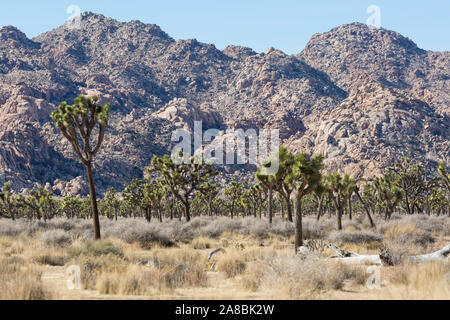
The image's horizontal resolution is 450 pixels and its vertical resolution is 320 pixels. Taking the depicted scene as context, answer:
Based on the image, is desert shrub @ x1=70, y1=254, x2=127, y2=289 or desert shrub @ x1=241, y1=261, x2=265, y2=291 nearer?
desert shrub @ x1=241, y1=261, x2=265, y2=291

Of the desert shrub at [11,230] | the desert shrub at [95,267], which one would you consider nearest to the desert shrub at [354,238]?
the desert shrub at [95,267]

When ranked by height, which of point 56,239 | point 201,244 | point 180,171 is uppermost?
point 180,171

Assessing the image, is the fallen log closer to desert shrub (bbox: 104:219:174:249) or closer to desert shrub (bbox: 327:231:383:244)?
desert shrub (bbox: 327:231:383:244)

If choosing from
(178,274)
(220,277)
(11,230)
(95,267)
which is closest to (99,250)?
(95,267)

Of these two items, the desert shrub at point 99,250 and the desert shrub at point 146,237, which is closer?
the desert shrub at point 99,250

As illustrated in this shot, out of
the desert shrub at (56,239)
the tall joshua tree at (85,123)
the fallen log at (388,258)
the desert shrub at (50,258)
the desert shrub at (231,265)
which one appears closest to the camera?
the desert shrub at (231,265)

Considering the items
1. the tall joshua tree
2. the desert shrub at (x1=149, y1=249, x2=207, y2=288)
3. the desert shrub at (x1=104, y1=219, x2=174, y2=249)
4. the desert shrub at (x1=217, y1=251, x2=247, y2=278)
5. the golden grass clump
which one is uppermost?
the tall joshua tree

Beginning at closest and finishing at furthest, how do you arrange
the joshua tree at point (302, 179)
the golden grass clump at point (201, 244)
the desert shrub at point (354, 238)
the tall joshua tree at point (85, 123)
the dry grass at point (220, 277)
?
the dry grass at point (220, 277) → the joshua tree at point (302, 179) → the tall joshua tree at point (85, 123) → the golden grass clump at point (201, 244) → the desert shrub at point (354, 238)

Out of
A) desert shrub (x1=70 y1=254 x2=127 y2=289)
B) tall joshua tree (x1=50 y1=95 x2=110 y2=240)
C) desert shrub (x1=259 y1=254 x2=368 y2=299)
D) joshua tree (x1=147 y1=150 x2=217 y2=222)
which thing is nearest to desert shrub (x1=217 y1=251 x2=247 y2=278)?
desert shrub (x1=259 y1=254 x2=368 y2=299)

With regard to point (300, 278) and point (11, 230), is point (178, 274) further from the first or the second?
point (11, 230)

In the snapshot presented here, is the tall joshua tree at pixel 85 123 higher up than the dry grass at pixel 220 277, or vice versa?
the tall joshua tree at pixel 85 123

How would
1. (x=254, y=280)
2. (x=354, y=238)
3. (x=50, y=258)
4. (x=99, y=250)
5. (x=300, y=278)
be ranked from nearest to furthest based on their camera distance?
(x=300, y=278) < (x=254, y=280) < (x=99, y=250) < (x=50, y=258) < (x=354, y=238)

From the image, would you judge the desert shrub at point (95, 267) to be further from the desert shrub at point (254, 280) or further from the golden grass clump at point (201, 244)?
the golden grass clump at point (201, 244)
